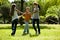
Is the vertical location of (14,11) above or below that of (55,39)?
above

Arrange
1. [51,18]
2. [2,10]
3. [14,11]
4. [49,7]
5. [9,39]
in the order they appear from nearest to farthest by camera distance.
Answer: [9,39]
[14,11]
[51,18]
[2,10]
[49,7]

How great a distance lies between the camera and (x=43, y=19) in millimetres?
40062

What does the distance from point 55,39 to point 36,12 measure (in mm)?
2716

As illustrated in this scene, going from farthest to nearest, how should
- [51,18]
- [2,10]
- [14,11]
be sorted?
[2,10] < [51,18] < [14,11]

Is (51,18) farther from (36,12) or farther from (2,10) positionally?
(36,12)

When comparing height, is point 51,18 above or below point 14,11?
below

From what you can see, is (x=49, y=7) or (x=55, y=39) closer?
(x=55, y=39)

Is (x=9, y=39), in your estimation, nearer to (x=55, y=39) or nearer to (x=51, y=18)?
(x=55, y=39)

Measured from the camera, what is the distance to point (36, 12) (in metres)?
13.8

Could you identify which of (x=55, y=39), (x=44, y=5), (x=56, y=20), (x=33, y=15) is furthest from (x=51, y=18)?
(x=55, y=39)

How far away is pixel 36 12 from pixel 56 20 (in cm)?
2398

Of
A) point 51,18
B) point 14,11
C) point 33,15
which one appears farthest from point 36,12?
point 51,18

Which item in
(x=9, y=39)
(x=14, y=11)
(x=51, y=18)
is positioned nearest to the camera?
(x=9, y=39)

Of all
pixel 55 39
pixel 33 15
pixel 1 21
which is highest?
pixel 33 15
